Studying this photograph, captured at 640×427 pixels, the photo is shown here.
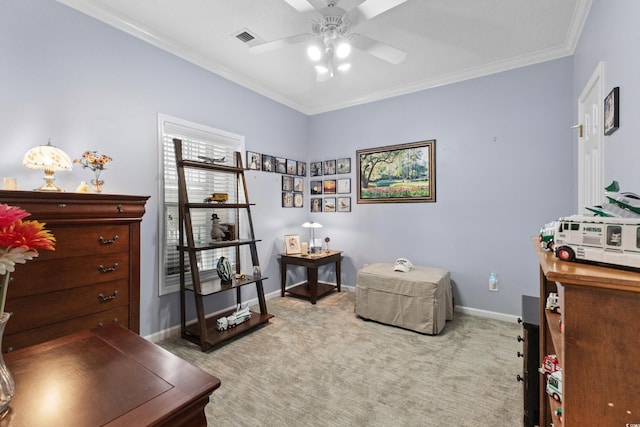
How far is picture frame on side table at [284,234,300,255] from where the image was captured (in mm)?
3975

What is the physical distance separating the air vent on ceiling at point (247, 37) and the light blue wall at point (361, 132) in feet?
2.19

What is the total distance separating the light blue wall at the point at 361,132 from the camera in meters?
1.96

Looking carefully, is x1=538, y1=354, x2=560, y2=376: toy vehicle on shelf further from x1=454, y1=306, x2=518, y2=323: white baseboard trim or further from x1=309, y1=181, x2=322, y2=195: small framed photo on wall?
x1=309, y1=181, x2=322, y2=195: small framed photo on wall

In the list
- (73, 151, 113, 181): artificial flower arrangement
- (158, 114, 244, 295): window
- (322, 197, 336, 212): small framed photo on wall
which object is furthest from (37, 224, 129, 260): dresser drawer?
(322, 197, 336, 212): small framed photo on wall

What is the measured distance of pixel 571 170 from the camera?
280cm

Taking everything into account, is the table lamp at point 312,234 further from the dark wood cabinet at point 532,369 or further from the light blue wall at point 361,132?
the dark wood cabinet at point 532,369

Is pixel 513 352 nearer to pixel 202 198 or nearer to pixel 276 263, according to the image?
pixel 276 263

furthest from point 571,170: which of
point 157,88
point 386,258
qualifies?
point 157,88

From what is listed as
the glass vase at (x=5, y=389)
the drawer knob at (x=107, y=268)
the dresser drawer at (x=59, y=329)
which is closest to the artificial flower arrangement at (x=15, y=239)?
the glass vase at (x=5, y=389)

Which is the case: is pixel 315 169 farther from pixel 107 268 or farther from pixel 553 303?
pixel 553 303

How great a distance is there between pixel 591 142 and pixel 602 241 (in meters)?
2.09

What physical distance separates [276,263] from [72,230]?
A: 2.52 meters

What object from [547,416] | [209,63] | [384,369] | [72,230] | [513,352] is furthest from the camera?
[209,63]

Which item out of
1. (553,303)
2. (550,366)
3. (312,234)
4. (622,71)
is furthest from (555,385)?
(312,234)
